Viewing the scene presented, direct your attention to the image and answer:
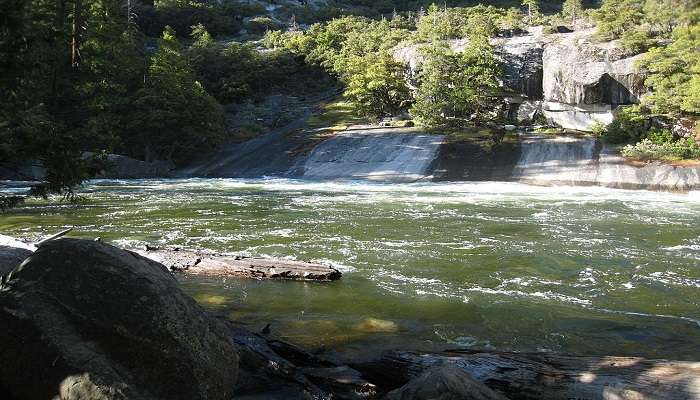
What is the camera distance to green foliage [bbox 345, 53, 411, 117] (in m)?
46.8

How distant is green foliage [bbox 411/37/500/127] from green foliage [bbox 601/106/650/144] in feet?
31.7

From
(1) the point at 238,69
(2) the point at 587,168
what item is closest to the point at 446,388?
(2) the point at 587,168

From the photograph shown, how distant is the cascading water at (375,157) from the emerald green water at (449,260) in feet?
28.3

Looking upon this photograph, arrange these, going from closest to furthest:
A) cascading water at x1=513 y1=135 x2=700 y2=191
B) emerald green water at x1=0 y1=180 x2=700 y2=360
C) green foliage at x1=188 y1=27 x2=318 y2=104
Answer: emerald green water at x1=0 y1=180 x2=700 y2=360
cascading water at x1=513 y1=135 x2=700 y2=191
green foliage at x1=188 y1=27 x2=318 y2=104

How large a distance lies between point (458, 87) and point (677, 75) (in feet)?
46.7

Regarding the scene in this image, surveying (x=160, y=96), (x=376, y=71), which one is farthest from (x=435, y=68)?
(x=160, y=96)

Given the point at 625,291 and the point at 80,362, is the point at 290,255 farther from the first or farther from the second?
the point at 80,362

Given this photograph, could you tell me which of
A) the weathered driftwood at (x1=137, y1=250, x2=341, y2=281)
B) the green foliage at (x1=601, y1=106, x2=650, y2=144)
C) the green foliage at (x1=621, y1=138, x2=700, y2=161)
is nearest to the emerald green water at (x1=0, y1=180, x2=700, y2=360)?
the weathered driftwood at (x1=137, y1=250, x2=341, y2=281)

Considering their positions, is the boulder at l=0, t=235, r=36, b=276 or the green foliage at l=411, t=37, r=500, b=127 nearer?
the boulder at l=0, t=235, r=36, b=276

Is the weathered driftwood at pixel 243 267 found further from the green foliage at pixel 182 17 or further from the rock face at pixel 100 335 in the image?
the green foliage at pixel 182 17

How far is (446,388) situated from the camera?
416 centimetres

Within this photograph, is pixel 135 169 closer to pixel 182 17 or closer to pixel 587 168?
pixel 587 168

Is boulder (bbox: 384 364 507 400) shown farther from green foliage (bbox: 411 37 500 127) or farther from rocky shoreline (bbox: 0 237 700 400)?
green foliage (bbox: 411 37 500 127)

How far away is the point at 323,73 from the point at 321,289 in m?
61.8
